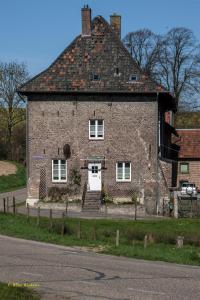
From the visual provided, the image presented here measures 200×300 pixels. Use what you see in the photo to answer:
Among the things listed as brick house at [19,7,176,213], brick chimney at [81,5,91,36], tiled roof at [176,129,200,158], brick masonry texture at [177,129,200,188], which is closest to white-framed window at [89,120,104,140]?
brick house at [19,7,176,213]

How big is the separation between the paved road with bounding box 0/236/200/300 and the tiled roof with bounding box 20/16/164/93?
989 inches

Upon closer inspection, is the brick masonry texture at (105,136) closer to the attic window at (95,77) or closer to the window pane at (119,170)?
the window pane at (119,170)

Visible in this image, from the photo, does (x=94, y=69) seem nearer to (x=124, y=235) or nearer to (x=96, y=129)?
(x=96, y=129)

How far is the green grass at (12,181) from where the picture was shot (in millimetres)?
63728

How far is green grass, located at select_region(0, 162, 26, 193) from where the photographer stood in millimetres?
63728

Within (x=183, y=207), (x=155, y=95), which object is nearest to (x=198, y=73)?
(x=155, y=95)

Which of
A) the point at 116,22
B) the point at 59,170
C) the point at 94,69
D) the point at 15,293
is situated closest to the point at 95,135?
the point at 59,170

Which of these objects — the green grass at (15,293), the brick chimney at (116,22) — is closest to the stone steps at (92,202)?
the brick chimney at (116,22)

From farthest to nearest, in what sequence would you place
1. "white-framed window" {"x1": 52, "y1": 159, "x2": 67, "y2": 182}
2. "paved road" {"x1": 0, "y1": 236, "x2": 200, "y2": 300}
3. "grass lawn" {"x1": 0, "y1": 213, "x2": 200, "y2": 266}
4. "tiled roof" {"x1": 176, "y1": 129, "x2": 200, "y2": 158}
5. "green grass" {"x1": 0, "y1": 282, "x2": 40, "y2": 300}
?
"tiled roof" {"x1": 176, "y1": 129, "x2": 200, "y2": 158} < "white-framed window" {"x1": 52, "y1": 159, "x2": 67, "y2": 182} < "grass lawn" {"x1": 0, "y1": 213, "x2": 200, "y2": 266} < "paved road" {"x1": 0, "y1": 236, "x2": 200, "y2": 300} < "green grass" {"x1": 0, "y1": 282, "x2": 40, "y2": 300}

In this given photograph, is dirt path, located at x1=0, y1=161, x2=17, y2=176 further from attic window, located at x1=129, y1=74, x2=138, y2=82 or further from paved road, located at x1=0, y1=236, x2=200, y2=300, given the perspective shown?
paved road, located at x1=0, y1=236, x2=200, y2=300

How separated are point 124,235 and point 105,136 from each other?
18276 millimetres

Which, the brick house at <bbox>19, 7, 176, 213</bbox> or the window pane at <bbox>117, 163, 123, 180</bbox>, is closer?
the brick house at <bbox>19, 7, 176, 213</bbox>

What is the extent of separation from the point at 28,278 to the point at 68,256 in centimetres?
615

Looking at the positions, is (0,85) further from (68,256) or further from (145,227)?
(68,256)
